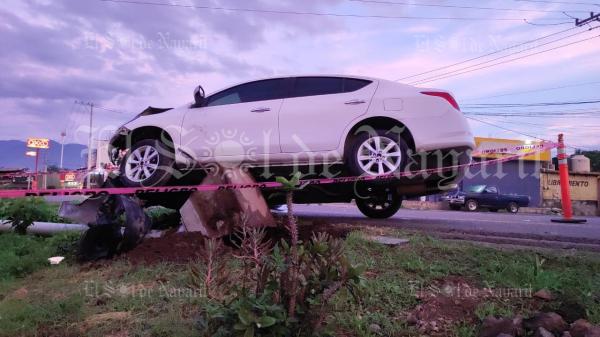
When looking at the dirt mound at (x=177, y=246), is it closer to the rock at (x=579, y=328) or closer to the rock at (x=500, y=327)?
the rock at (x=500, y=327)

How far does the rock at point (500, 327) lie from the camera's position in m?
2.25

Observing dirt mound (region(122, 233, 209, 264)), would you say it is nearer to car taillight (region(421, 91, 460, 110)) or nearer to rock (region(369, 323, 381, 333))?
rock (region(369, 323, 381, 333))

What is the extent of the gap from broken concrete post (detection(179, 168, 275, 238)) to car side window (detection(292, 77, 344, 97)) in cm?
173

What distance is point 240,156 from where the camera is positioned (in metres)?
5.96

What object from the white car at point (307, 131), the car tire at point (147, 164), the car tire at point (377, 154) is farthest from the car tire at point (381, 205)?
the car tire at point (147, 164)

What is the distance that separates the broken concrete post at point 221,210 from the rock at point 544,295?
100.0 inches

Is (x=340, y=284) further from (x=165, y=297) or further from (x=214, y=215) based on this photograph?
(x=214, y=215)

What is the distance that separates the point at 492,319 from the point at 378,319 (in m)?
0.60

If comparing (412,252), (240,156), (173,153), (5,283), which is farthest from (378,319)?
(173,153)

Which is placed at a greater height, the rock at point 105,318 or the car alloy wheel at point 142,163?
the car alloy wheel at point 142,163

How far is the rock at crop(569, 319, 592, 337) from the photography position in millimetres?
2133

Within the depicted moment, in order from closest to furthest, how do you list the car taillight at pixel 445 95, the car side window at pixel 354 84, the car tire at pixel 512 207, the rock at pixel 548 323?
the rock at pixel 548 323 < the car taillight at pixel 445 95 < the car side window at pixel 354 84 < the car tire at pixel 512 207

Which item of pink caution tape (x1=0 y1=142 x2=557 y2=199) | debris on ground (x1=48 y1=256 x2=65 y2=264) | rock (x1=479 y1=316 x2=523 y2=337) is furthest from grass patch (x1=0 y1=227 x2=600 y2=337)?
pink caution tape (x1=0 y1=142 x2=557 y2=199)

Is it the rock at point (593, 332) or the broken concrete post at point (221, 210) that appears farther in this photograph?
the broken concrete post at point (221, 210)
